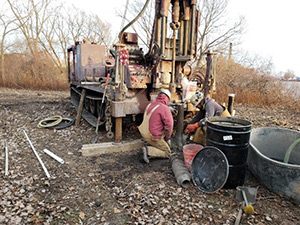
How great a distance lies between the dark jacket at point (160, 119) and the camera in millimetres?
4031

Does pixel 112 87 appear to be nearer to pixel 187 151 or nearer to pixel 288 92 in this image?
pixel 187 151

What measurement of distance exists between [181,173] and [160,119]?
1.09 metres

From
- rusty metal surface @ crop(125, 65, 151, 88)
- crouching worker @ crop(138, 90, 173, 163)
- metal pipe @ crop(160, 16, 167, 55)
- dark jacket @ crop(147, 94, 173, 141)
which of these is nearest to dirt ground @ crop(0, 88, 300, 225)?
crouching worker @ crop(138, 90, 173, 163)

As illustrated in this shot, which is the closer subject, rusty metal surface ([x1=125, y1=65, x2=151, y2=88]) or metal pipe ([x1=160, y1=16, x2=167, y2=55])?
rusty metal surface ([x1=125, y1=65, x2=151, y2=88])

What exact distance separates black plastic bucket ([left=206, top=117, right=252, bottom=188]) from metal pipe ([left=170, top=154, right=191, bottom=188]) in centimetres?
56

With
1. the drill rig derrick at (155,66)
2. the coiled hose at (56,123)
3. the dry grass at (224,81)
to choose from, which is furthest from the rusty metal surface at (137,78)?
the dry grass at (224,81)

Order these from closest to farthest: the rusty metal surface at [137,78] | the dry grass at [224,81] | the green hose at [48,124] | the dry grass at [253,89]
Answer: the rusty metal surface at [137,78] → the green hose at [48,124] → the dry grass at [253,89] → the dry grass at [224,81]

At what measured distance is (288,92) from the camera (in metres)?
10.7

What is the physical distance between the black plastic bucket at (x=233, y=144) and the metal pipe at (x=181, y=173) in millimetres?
558

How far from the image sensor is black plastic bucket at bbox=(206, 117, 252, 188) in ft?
10.0

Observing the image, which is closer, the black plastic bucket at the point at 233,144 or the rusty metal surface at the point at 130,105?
the black plastic bucket at the point at 233,144

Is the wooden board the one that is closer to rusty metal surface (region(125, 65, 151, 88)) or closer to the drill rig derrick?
the drill rig derrick

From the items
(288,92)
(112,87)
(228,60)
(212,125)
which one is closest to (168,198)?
(212,125)

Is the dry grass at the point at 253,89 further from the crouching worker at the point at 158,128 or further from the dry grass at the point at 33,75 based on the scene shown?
the dry grass at the point at 33,75
